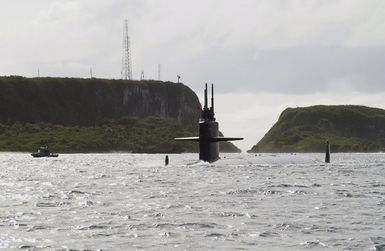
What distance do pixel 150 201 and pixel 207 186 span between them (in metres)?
14.3

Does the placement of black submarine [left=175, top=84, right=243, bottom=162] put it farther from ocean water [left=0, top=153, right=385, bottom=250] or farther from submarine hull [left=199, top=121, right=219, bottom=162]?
ocean water [left=0, top=153, right=385, bottom=250]

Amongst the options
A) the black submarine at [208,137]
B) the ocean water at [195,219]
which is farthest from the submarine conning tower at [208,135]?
the ocean water at [195,219]

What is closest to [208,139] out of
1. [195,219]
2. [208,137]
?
[208,137]

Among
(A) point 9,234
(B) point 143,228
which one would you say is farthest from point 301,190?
(A) point 9,234

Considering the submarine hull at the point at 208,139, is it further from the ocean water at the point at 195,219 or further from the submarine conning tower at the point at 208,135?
the ocean water at the point at 195,219

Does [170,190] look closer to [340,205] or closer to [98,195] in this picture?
[98,195]

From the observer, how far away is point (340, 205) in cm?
4047

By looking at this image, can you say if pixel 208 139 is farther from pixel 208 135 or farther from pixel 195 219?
pixel 195 219

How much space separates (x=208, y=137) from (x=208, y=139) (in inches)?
28.1

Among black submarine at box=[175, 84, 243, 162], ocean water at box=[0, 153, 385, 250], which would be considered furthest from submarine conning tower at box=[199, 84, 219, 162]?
ocean water at box=[0, 153, 385, 250]

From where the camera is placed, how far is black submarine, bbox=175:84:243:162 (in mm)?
108312

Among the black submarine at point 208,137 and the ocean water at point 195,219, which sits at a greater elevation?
the black submarine at point 208,137

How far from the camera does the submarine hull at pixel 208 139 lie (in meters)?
108

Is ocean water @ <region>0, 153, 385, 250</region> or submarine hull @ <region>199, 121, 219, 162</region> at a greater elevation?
submarine hull @ <region>199, 121, 219, 162</region>
